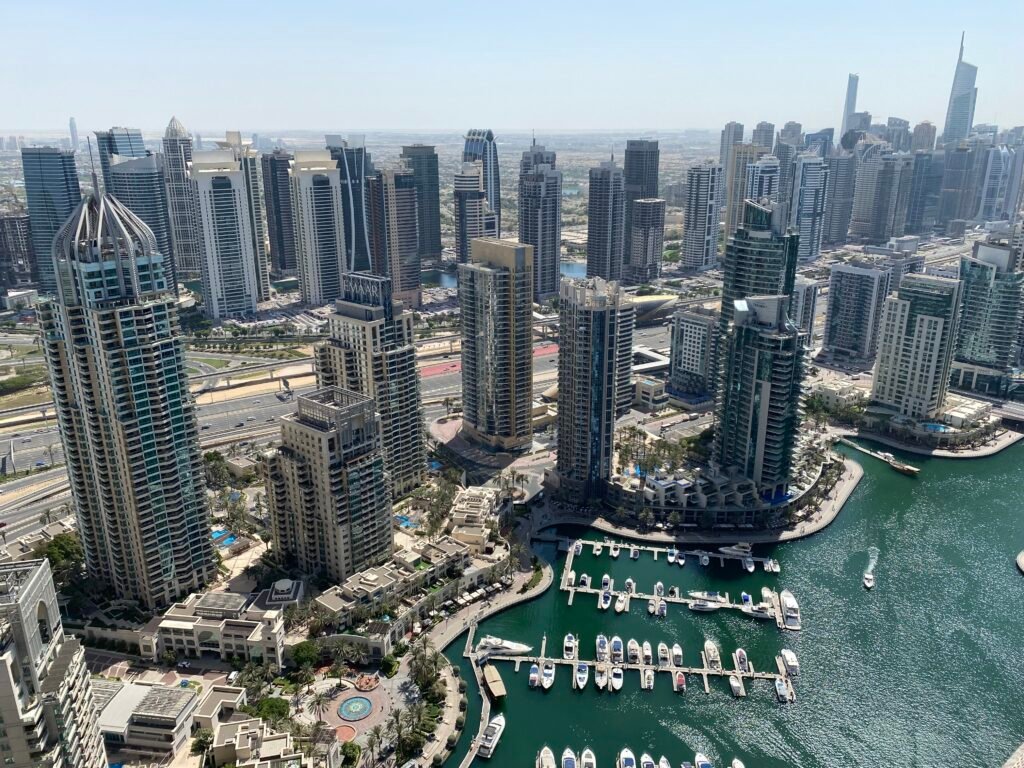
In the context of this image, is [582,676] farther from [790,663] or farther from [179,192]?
[179,192]

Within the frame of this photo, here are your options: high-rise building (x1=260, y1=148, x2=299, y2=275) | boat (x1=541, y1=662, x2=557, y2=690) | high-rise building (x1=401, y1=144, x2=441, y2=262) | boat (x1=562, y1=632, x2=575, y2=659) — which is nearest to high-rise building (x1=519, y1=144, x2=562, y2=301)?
high-rise building (x1=401, y1=144, x2=441, y2=262)

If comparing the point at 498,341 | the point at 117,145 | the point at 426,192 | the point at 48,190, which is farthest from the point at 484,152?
the point at 498,341

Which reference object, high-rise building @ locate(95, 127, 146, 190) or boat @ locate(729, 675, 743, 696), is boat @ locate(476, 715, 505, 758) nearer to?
boat @ locate(729, 675, 743, 696)

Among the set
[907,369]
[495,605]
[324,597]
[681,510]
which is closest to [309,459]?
[324,597]

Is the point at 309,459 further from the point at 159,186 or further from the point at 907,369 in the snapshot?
the point at 159,186

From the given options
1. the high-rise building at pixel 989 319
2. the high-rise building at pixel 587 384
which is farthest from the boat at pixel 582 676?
the high-rise building at pixel 989 319
